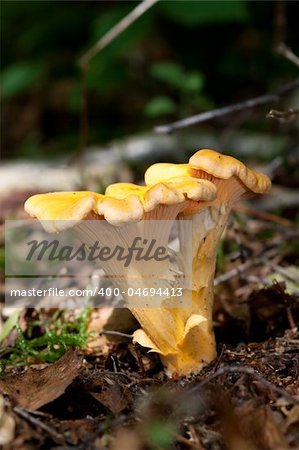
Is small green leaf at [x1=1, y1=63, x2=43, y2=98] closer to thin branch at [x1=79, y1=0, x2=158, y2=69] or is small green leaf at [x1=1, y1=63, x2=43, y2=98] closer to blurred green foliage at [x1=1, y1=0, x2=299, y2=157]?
blurred green foliage at [x1=1, y1=0, x2=299, y2=157]

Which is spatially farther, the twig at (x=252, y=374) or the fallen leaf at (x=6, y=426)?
the twig at (x=252, y=374)

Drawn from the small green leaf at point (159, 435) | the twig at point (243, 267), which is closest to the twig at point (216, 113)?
the twig at point (243, 267)

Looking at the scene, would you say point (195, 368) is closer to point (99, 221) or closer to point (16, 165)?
point (99, 221)

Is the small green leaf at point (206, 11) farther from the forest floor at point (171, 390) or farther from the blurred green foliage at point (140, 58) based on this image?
the forest floor at point (171, 390)

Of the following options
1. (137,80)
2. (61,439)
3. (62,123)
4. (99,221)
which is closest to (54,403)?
(61,439)

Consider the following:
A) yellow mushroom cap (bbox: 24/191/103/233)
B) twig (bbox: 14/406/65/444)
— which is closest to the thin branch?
yellow mushroom cap (bbox: 24/191/103/233)

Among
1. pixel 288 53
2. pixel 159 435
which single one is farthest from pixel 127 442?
pixel 288 53

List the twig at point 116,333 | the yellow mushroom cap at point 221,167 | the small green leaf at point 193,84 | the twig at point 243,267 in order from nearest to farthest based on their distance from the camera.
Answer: the yellow mushroom cap at point 221,167
the twig at point 116,333
the twig at point 243,267
the small green leaf at point 193,84
